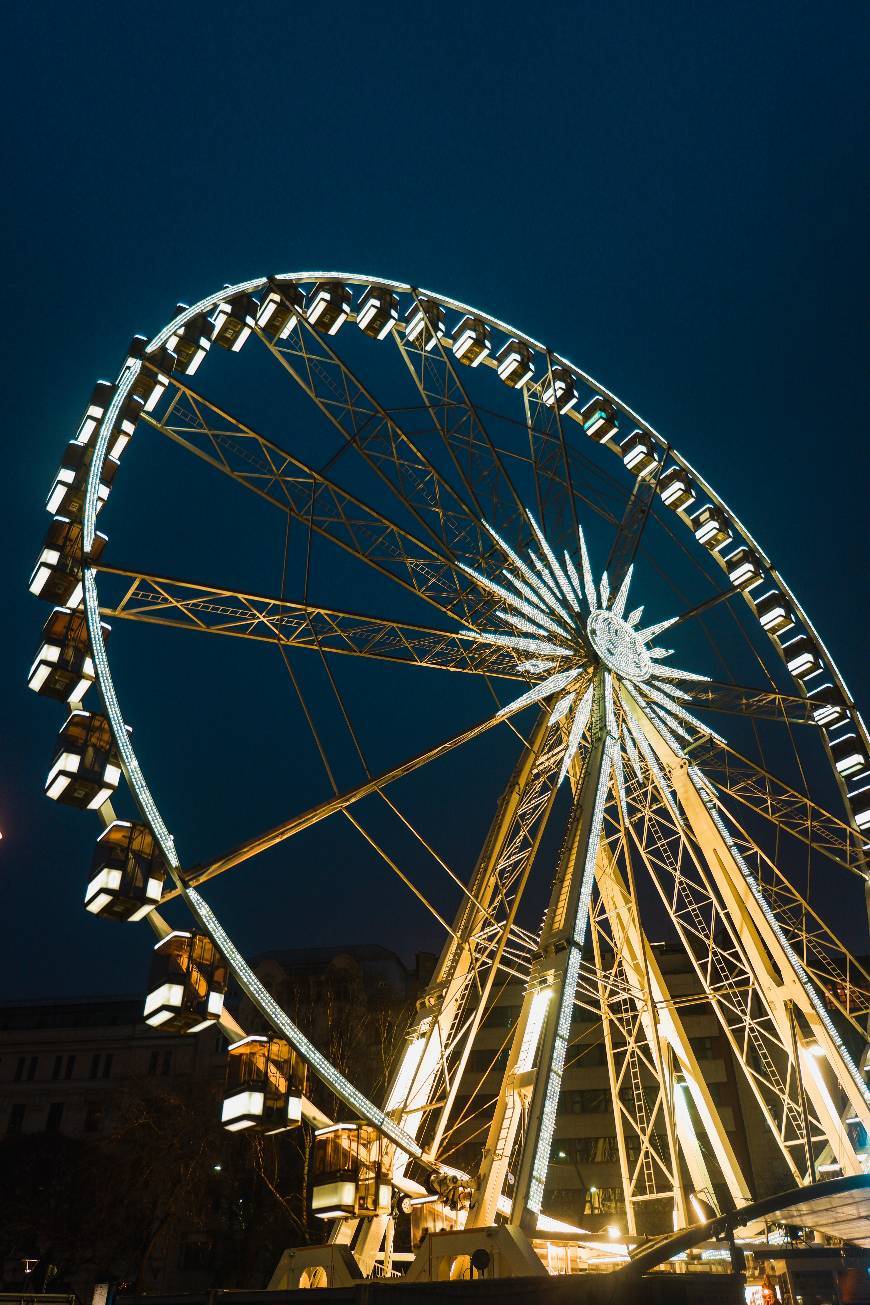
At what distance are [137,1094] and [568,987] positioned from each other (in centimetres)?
2785

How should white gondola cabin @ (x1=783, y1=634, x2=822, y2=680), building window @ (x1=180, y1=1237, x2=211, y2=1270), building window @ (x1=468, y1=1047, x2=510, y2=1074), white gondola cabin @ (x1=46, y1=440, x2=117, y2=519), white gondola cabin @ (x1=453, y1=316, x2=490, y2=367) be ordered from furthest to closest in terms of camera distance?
building window @ (x1=468, y1=1047, x2=510, y2=1074) < building window @ (x1=180, y1=1237, x2=211, y2=1270) < white gondola cabin @ (x1=783, y1=634, x2=822, y2=680) < white gondola cabin @ (x1=453, y1=316, x2=490, y2=367) < white gondola cabin @ (x1=46, y1=440, x2=117, y2=519)

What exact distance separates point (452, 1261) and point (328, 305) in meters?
17.7

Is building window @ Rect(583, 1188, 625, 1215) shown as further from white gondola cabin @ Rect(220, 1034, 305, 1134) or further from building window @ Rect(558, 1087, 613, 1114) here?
white gondola cabin @ Rect(220, 1034, 305, 1134)

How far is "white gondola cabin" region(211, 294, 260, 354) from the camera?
19.7 metres

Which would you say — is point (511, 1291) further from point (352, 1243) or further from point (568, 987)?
point (352, 1243)

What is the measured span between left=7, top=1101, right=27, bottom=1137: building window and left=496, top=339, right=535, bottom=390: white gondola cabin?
1852 inches

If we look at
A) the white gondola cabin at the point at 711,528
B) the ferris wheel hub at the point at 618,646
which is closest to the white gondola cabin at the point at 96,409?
the ferris wheel hub at the point at 618,646

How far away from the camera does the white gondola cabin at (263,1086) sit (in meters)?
13.2

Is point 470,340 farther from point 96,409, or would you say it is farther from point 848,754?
point 848,754

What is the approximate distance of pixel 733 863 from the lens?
19.7 m

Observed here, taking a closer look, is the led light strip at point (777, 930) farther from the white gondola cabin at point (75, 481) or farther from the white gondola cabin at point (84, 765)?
the white gondola cabin at point (75, 481)

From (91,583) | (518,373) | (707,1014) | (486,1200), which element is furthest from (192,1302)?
(707,1014)

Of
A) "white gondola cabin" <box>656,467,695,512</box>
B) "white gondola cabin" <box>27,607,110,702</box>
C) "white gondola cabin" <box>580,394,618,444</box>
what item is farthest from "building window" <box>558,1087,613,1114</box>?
"white gondola cabin" <box>27,607,110,702</box>

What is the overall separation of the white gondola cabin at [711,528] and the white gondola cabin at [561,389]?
177 inches
